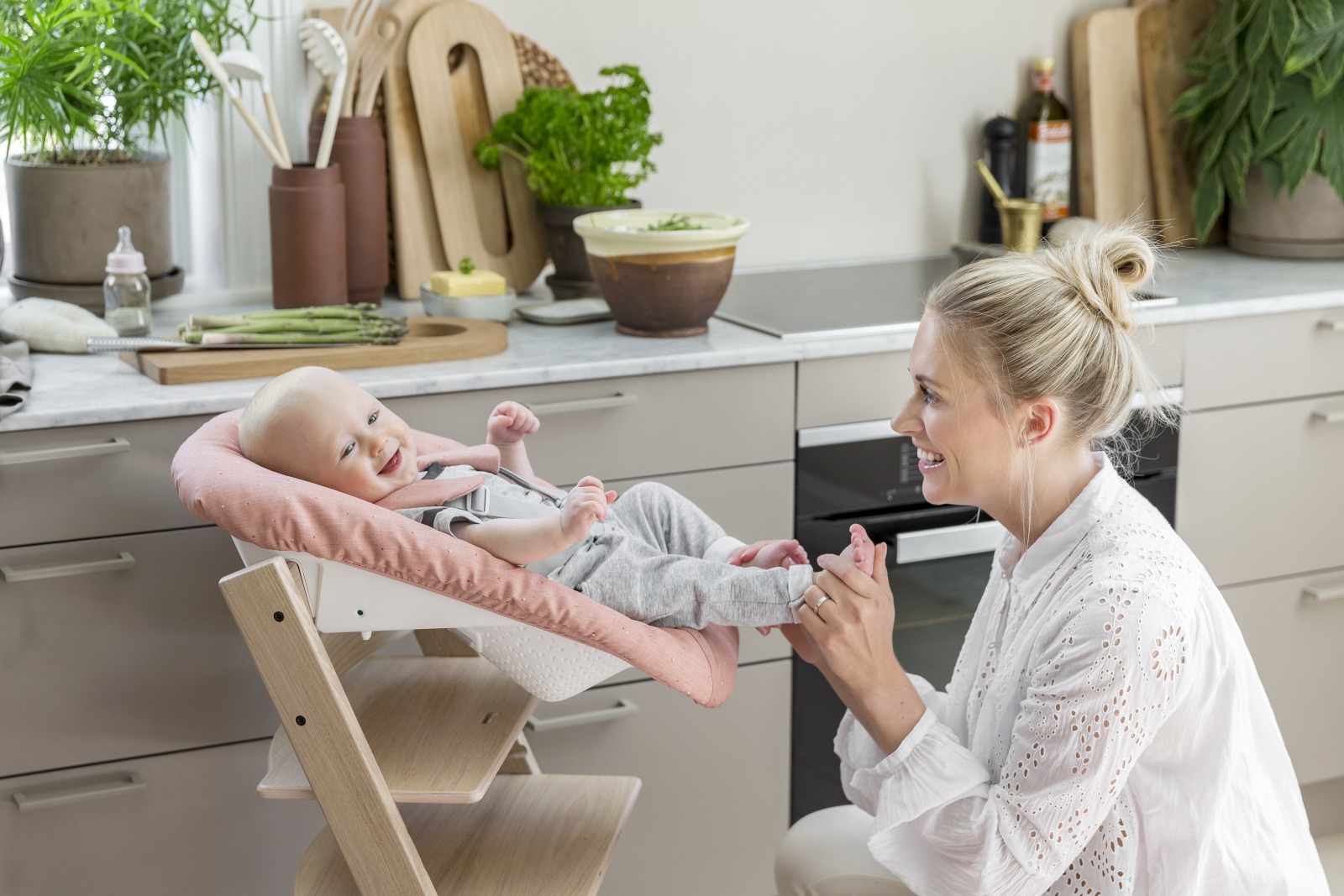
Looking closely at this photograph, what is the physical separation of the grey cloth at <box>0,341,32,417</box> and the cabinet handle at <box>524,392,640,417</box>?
0.65 m

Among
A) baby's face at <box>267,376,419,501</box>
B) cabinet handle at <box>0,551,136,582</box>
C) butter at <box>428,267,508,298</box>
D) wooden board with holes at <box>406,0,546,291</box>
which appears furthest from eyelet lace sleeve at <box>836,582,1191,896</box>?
wooden board with holes at <box>406,0,546,291</box>

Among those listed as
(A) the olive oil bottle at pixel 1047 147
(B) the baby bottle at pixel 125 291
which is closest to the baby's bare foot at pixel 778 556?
(B) the baby bottle at pixel 125 291

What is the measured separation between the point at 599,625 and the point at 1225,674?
592 mm

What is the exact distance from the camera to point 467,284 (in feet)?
7.21

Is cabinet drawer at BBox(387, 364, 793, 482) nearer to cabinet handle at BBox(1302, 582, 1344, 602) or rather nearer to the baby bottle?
the baby bottle

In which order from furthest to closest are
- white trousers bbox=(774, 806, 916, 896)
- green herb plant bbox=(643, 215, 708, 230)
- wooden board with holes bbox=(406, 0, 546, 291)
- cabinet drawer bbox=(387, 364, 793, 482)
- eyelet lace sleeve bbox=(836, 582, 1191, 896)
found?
wooden board with holes bbox=(406, 0, 546, 291) → green herb plant bbox=(643, 215, 708, 230) → cabinet drawer bbox=(387, 364, 793, 482) → white trousers bbox=(774, 806, 916, 896) → eyelet lace sleeve bbox=(836, 582, 1191, 896)

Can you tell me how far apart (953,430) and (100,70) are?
1.54 metres

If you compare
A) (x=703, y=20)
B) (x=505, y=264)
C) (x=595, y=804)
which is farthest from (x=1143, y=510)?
(x=703, y=20)

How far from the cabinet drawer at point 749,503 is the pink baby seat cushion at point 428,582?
719 mm

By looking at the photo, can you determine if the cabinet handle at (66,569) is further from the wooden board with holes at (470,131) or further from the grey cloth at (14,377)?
the wooden board with holes at (470,131)

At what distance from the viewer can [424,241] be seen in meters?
2.42

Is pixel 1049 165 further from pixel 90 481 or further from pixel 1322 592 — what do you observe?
pixel 90 481

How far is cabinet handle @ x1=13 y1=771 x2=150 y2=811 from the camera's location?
179 centimetres

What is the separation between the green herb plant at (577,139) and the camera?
2.29 m
